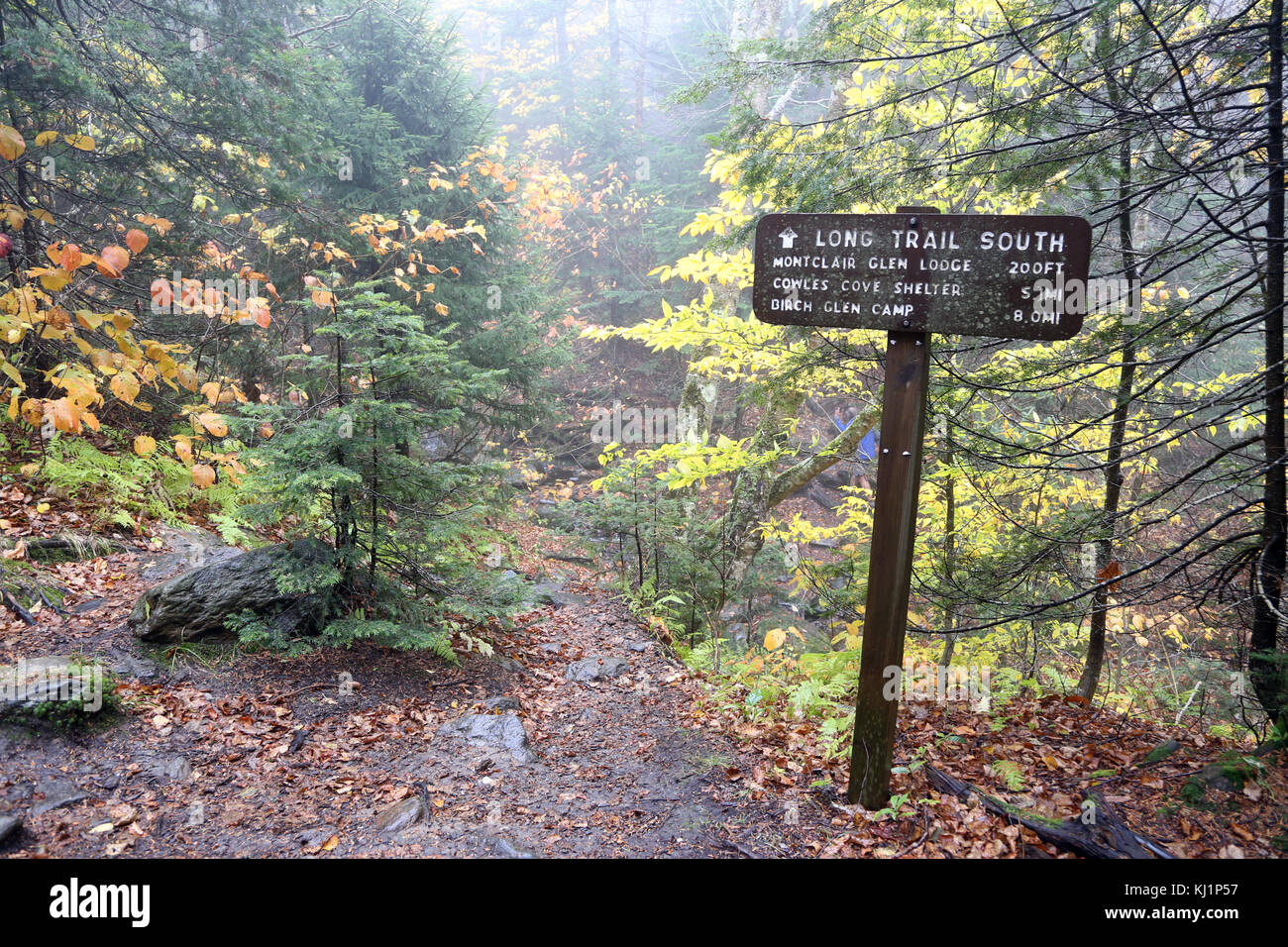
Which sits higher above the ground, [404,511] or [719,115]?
[719,115]

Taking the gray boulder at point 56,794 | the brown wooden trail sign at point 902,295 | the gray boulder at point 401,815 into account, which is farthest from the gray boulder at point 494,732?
the brown wooden trail sign at point 902,295

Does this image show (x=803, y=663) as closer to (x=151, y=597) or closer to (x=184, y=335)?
(x=151, y=597)

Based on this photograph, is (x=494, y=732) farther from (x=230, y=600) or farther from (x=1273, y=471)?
(x=1273, y=471)

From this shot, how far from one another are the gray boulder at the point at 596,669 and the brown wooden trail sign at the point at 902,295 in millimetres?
3778

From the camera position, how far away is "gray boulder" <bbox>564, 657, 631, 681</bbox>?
6.95 metres

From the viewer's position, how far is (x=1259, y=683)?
3814 mm

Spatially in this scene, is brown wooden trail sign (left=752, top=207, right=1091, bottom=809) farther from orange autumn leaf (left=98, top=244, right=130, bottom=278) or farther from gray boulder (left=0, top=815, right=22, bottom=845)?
gray boulder (left=0, top=815, right=22, bottom=845)

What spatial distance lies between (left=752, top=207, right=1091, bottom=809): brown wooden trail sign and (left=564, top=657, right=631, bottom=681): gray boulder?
378 cm

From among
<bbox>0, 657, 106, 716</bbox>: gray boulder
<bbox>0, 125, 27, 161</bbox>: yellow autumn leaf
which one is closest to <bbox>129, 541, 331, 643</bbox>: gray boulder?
<bbox>0, 657, 106, 716</bbox>: gray boulder

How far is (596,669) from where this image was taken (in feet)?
23.5

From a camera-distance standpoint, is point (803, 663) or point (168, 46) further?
point (168, 46)

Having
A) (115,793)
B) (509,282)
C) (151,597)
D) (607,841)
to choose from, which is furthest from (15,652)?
(509,282)

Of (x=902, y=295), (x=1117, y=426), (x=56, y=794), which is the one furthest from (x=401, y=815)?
(x=1117, y=426)
